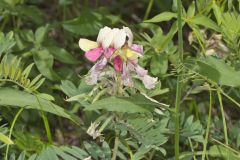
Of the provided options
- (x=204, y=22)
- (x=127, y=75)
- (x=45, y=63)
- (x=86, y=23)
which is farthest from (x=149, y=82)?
(x=86, y=23)

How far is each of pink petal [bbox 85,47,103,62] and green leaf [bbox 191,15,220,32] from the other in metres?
0.36

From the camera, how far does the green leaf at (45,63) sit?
1.98 m

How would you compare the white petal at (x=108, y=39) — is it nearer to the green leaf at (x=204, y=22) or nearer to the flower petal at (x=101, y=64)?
the flower petal at (x=101, y=64)

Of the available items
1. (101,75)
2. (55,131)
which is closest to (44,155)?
(101,75)

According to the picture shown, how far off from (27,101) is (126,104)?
14.1 inches

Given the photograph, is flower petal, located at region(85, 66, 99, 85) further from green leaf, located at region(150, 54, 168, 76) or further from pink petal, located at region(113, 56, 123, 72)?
green leaf, located at region(150, 54, 168, 76)

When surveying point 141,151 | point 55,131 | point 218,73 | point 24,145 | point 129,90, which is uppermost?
point 218,73

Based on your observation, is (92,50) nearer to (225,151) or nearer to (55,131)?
(225,151)

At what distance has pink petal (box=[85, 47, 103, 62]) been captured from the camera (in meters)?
1.46

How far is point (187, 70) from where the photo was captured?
155 cm

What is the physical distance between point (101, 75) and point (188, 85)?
0.61 meters

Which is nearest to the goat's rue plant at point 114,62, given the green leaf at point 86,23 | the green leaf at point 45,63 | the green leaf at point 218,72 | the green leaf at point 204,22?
the green leaf at point 218,72

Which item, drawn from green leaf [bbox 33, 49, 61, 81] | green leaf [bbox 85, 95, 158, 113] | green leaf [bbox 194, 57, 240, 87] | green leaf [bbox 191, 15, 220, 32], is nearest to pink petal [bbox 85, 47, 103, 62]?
green leaf [bbox 85, 95, 158, 113]

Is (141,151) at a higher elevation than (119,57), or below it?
below
